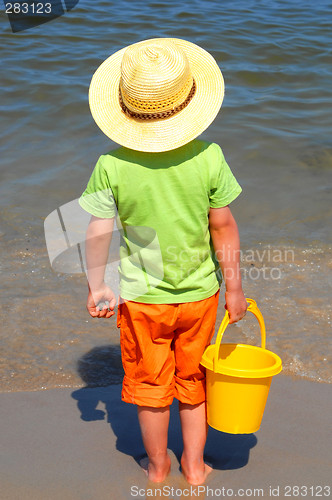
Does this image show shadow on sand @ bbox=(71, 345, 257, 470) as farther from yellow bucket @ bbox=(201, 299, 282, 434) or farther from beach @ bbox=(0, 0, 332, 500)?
A: yellow bucket @ bbox=(201, 299, 282, 434)

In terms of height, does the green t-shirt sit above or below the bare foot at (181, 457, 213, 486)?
above

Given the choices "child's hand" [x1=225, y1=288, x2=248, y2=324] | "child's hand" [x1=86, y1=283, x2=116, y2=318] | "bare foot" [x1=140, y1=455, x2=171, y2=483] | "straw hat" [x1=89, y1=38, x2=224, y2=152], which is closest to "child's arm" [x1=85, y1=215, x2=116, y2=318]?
"child's hand" [x1=86, y1=283, x2=116, y2=318]

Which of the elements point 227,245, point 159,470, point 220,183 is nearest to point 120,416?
point 159,470

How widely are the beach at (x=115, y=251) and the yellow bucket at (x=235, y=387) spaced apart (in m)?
0.33

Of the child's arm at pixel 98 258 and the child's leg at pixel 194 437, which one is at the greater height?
the child's arm at pixel 98 258

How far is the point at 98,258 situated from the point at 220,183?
0.53 metres

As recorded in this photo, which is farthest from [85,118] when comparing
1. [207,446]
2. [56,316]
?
[207,446]

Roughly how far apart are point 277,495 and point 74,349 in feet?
4.68


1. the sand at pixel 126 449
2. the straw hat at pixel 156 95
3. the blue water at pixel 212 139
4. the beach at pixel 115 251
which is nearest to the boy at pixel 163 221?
the straw hat at pixel 156 95

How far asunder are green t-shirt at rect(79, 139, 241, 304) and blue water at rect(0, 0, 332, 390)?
1.16 meters

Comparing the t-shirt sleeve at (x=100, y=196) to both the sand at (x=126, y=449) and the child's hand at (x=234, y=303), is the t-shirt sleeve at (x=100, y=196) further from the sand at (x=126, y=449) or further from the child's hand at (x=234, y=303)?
the sand at (x=126, y=449)

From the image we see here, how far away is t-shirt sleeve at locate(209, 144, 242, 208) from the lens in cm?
227

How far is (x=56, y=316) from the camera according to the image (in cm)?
386

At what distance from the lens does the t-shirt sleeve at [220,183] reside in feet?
7.45
